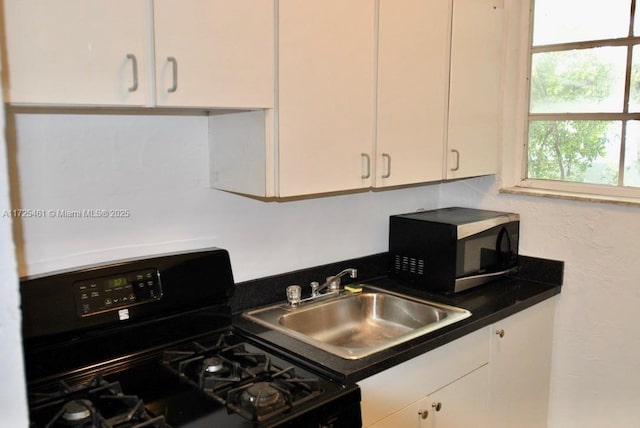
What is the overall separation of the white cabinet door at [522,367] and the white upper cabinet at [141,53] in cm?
126

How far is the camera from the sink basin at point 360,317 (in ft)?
6.43

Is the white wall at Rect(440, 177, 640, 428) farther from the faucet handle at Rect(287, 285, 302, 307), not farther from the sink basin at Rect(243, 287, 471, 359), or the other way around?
the faucet handle at Rect(287, 285, 302, 307)

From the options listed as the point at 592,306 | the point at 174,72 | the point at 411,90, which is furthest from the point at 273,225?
the point at 592,306

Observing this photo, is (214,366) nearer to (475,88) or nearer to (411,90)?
(411,90)

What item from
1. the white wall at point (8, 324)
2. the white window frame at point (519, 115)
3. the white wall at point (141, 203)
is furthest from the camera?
the white window frame at point (519, 115)

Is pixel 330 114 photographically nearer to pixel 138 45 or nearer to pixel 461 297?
pixel 138 45

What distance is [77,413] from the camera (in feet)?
4.21

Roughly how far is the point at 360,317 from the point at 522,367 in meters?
0.68

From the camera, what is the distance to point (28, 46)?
1161 millimetres

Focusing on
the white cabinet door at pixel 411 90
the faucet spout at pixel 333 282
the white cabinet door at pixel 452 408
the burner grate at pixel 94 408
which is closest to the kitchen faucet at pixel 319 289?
the faucet spout at pixel 333 282

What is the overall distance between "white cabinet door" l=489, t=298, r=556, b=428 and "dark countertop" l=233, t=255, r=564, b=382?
2.5 inches

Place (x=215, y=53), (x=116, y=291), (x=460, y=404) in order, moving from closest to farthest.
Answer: (x=215, y=53) → (x=116, y=291) → (x=460, y=404)

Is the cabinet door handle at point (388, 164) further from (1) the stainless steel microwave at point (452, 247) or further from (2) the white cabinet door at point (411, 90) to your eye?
(1) the stainless steel microwave at point (452, 247)

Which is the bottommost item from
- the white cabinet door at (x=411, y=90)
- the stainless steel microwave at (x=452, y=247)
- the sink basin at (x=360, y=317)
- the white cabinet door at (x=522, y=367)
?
the white cabinet door at (x=522, y=367)
